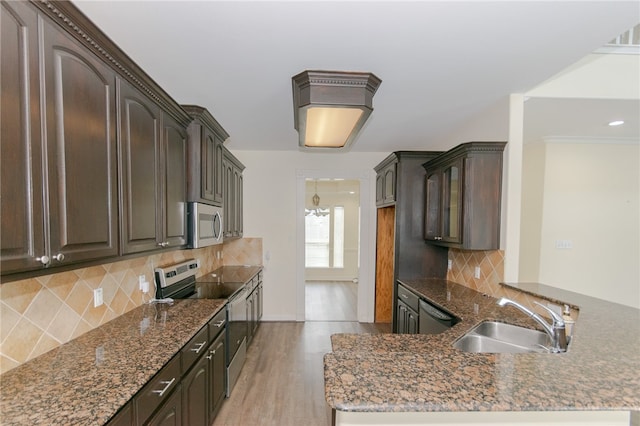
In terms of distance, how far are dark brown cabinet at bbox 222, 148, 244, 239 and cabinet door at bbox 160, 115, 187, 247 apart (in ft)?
2.75

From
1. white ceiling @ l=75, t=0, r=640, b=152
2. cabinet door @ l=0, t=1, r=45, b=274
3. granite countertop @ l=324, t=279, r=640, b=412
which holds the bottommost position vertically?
granite countertop @ l=324, t=279, r=640, b=412

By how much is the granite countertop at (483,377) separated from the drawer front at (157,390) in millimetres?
795

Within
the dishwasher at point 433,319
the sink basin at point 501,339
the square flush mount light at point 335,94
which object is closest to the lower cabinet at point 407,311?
the dishwasher at point 433,319

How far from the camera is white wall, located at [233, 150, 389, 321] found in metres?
4.28

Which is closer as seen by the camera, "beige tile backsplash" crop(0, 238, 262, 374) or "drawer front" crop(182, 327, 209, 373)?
"beige tile backsplash" crop(0, 238, 262, 374)

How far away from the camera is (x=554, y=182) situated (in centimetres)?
371

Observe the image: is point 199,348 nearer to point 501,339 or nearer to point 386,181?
point 501,339

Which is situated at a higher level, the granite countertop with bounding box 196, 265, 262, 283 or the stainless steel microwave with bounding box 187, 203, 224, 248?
the stainless steel microwave with bounding box 187, 203, 224, 248

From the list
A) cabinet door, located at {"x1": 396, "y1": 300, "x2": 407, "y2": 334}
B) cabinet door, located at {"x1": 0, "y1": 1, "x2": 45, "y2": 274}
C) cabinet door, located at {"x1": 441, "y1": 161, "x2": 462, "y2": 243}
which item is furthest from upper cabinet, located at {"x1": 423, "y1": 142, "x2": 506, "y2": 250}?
cabinet door, located at {"x1": 0, "y1": 1, "x2": 45, "y2": 274}

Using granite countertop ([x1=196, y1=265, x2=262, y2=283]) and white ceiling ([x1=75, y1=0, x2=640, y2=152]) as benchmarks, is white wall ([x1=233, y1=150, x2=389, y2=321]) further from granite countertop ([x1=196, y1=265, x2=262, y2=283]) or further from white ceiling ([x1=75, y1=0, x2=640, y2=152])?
white ceiling ([x1=75, y1=0, x2=640, y2=152])

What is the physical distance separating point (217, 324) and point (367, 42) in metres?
2.23

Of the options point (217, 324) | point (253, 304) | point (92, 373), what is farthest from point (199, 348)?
point (253, 304)

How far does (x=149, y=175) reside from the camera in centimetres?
169

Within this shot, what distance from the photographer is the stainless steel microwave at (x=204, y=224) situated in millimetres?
2229
